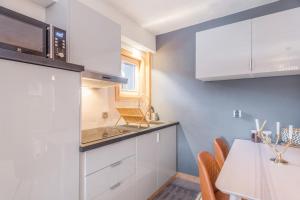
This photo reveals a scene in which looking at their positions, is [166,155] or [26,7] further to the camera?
[166,155]

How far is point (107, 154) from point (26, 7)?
1.38 m

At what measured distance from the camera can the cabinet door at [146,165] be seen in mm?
1758

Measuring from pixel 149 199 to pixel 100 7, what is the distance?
7.36 feet

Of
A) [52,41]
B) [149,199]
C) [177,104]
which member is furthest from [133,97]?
[52,41]

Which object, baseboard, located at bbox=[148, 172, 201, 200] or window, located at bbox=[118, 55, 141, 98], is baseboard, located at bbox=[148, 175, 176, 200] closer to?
baseboard, located at bbox=[148, 172, 201, 200]

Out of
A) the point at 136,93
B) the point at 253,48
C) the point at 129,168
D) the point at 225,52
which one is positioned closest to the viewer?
the point at 129,168

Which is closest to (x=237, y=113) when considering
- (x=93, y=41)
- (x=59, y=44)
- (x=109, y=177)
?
(x=109, y=177)

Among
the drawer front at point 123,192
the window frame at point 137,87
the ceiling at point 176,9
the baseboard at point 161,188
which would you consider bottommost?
the baseboard at point 161,188

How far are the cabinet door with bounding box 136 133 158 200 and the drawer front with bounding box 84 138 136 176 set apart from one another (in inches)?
6.2

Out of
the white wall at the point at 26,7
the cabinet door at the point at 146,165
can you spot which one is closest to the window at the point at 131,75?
the cabinet door at the point at 146,165

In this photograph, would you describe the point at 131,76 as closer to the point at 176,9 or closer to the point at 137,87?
the point at 137,87

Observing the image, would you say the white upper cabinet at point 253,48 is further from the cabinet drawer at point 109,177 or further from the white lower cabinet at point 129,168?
the cabinet drawer at point 109,177

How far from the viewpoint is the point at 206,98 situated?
2381 millimetres

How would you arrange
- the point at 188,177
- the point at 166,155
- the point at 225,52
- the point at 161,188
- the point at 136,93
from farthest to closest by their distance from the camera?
the point at 136,93, the point at 188,177, the point at 166,155, the point at 161,188, the point at 225,52
